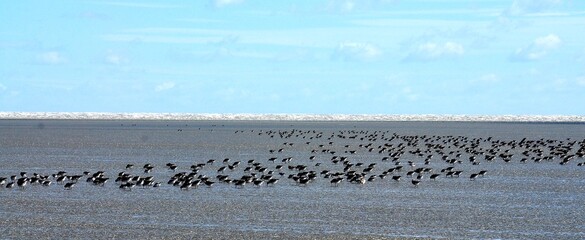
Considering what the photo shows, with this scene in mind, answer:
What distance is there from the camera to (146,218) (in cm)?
2567

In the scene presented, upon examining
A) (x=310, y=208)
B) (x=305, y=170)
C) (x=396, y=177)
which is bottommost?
(x=310, y=208)

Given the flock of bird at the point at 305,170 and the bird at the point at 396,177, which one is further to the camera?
the bird at the point at 396,177

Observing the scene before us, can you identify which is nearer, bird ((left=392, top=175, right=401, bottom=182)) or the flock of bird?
the flock of bird

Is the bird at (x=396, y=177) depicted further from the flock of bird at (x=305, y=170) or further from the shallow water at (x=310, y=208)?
the shallow water at (x=310, y=208)

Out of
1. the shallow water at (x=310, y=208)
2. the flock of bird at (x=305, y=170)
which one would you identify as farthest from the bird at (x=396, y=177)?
the shallow water at (x=310, y=208)

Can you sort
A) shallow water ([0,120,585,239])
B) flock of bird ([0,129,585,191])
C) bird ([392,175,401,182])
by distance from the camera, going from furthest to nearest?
bird ([392,175,401,182])
flock of bird ([0,129,585,191])
shallow water ([0,120,585,239])

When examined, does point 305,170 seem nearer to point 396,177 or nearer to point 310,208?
point 396,177

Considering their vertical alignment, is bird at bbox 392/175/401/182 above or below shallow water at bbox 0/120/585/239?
above

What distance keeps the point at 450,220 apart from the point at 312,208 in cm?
438

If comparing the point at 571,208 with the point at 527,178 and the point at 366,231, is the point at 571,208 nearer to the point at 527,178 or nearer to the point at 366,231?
the point at 366,231

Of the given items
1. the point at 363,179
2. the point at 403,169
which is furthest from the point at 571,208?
the point at 403,169

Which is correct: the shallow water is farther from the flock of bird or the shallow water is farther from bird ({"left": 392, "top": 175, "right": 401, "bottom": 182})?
the flock of bird

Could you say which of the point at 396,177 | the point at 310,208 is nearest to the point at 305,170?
the point at 396,177

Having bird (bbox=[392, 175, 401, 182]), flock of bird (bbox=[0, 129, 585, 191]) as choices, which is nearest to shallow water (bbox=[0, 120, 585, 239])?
bird (bbox=[392, 175, 401, 182])
